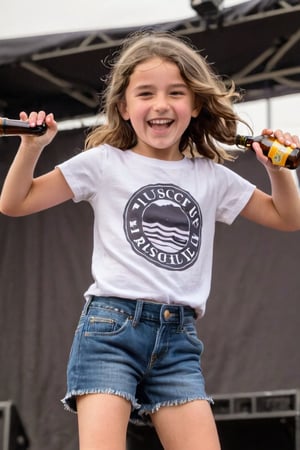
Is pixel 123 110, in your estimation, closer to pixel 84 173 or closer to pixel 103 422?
pixel 84 173

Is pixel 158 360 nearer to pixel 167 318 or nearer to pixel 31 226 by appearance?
pixel 167 318

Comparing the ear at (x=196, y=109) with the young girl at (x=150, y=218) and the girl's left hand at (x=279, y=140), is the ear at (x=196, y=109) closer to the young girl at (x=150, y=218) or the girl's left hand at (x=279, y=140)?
the young girl at (x=150, y=218)

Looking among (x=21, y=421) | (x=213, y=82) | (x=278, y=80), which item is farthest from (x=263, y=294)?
(x=213, y=82)

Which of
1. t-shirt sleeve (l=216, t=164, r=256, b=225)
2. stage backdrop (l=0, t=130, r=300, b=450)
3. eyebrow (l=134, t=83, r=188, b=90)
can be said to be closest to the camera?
eyebrow (l=134, t=83, r=188, b=90)

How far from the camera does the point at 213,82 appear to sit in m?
3.01

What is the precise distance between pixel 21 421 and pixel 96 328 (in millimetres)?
3643

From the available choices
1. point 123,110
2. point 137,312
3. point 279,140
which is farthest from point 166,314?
point 123,110

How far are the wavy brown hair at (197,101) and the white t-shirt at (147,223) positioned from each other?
0.12m

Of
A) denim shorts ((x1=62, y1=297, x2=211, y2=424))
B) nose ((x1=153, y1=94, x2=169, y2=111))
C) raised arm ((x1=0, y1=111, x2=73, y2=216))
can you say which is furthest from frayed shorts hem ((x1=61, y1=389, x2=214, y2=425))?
nose ((x1=153, y1=94, x2=169, y2=111))

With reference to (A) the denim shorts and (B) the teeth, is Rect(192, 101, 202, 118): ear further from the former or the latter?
(A) the denim shorts

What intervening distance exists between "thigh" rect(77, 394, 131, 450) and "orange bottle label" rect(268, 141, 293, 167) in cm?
80

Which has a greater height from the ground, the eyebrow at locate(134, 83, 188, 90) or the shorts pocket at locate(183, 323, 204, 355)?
the eyebrow at locate(134, 83, 188, 90)

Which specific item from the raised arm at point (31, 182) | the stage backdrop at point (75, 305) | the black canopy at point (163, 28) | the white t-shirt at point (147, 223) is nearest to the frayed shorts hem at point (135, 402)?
the white t-shirt at point (147, 223)

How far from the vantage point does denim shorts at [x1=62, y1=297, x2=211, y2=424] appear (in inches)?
103
